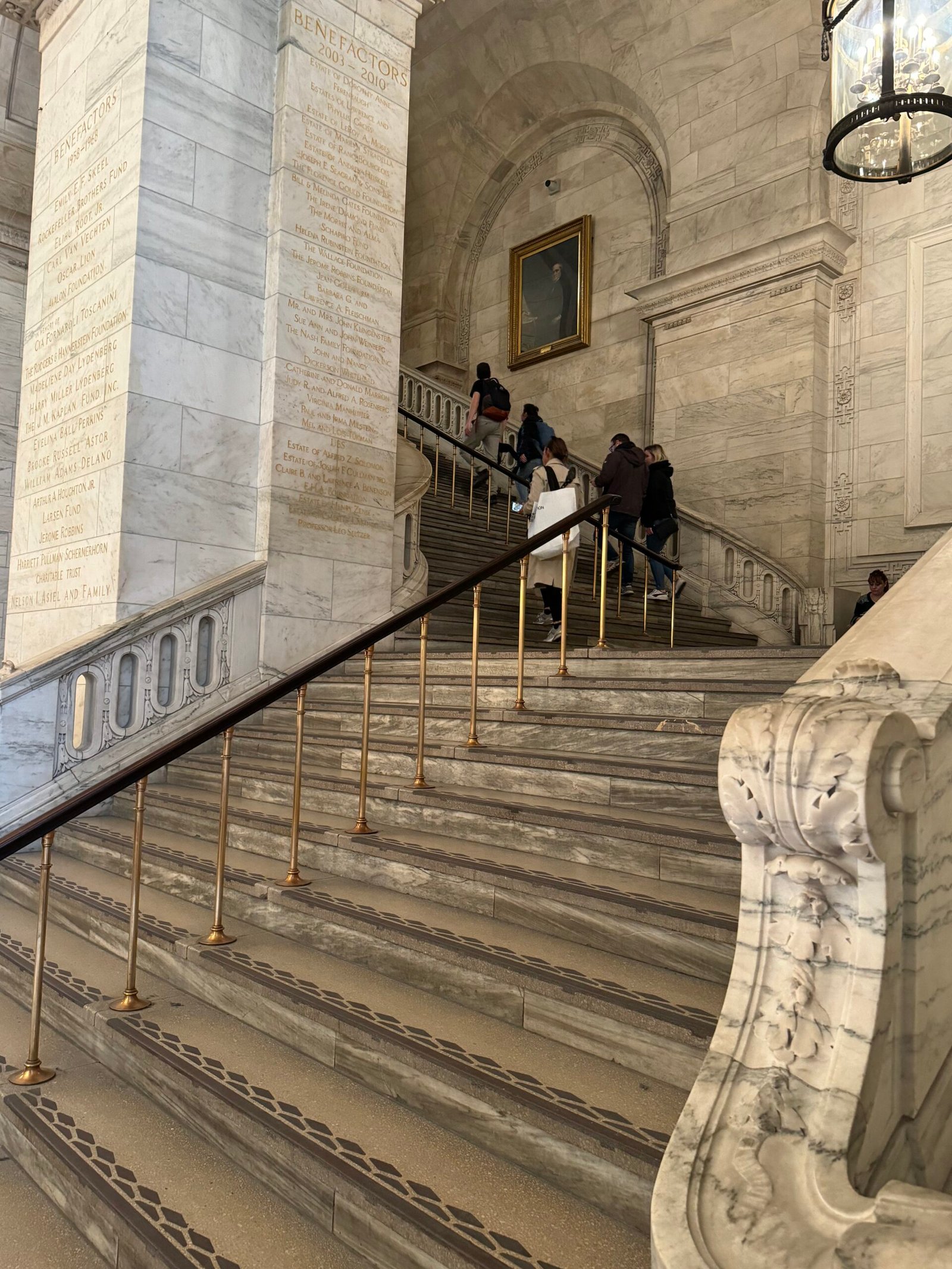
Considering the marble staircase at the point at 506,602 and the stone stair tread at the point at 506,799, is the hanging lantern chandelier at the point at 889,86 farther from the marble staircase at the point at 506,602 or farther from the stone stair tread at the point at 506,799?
the marble staircase at the point at 506,602

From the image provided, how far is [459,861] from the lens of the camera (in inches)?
135

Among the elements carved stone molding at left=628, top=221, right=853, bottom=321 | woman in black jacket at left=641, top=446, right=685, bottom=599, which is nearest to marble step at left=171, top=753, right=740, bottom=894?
woman in black jacket at left=641, top=446, right=685, bottom=599

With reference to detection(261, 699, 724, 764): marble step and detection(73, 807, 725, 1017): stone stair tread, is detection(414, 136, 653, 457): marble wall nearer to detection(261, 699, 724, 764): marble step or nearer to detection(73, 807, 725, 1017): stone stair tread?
detection(261, 699, 724, 764): marble step

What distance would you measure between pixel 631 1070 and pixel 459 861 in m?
1.21

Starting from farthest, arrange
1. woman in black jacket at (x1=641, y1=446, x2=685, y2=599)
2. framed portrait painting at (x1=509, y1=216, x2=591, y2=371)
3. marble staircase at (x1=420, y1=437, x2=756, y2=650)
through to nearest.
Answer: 1. framed portrait painting at (x1=509, y1=216, x2=591, y2=371)
2. woman in black jacket at (x1=641, y1=446, x2=685, y2=599)
3. marble staircase at (x1=420, y1=437, x2=756, y2=650)

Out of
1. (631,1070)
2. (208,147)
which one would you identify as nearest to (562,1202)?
(631,1070)

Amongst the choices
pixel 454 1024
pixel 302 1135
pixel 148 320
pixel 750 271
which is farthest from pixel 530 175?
pixel 302 1135

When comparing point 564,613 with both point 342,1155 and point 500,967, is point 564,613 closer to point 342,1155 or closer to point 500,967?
point 500,967

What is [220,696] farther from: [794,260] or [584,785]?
[794,260]

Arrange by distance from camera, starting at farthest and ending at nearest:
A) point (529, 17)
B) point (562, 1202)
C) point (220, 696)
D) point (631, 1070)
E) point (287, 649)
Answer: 1. point (529, 17)
2. point (287, 649)
3. point (220, 696)
4. point (631, 1070)
5. point (562, 1202)

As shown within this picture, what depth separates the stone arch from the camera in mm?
13180

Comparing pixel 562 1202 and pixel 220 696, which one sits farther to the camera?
pixel 220 696

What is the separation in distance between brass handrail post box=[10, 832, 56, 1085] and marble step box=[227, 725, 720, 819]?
198cm

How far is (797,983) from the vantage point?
1.67m
